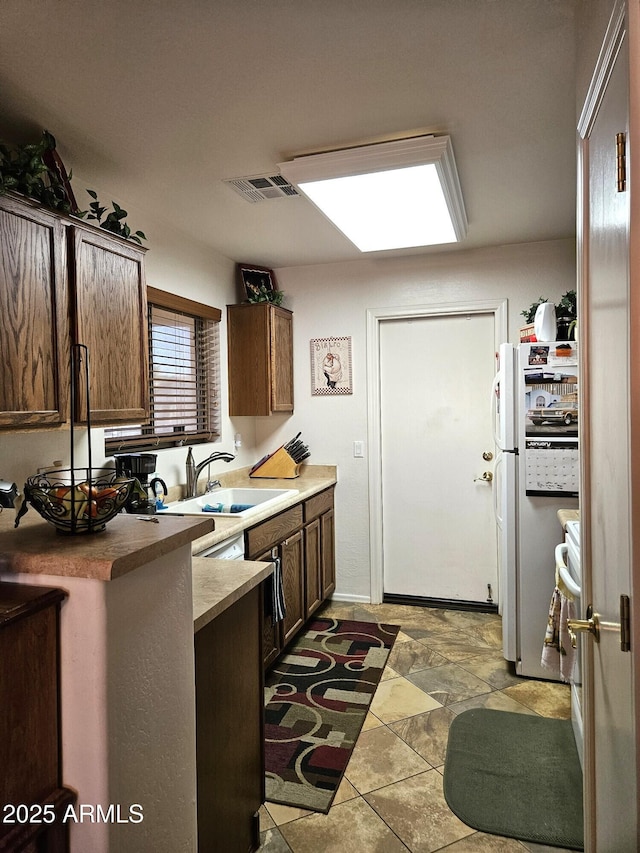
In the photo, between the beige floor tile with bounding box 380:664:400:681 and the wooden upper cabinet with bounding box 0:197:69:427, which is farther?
the beige floor tile with bounding box 380:664:400:681

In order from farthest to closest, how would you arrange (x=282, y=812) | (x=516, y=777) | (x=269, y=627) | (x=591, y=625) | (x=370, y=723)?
(x=269, y=627)
(x=370, y=723)
(x=516, y=777)
(x=282, y=812)
(x=591, y=625)

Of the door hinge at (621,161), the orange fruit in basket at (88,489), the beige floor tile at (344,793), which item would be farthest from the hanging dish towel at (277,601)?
the door hinge at (621,161)

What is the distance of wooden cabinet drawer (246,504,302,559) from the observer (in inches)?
109

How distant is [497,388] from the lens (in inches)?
138

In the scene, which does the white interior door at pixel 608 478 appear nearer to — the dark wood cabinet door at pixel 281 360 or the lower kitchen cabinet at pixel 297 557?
the lower kitchen cabinet at pixel 297 557

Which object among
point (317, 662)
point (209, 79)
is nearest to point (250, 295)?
point (209, 79)

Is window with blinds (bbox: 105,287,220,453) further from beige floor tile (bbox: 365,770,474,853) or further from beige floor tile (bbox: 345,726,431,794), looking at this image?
beige floor tile (bbox: 365,770,474,853)

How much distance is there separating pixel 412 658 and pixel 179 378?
216 cm

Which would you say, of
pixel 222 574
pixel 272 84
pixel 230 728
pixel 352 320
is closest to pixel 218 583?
pixel 222 574

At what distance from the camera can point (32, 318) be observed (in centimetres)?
185

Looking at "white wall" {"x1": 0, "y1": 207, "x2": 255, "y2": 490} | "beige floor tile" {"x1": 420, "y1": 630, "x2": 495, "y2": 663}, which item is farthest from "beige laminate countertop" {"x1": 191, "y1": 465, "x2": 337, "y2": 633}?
"beige floor tile" {"x1": 420, "y1": 630, "x2": 495, "y2": 663}

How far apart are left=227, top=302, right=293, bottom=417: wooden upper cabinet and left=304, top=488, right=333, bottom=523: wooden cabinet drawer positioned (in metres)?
0.68

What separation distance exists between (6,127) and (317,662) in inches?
114

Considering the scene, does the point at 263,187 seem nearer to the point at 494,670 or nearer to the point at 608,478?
the point at 608,478
